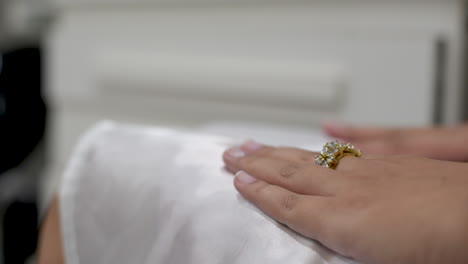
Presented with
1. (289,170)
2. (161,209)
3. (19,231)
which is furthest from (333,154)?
(19,231)

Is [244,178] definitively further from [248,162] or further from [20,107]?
[20,107]

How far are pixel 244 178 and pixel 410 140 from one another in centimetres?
40

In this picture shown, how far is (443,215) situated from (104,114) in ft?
4.16

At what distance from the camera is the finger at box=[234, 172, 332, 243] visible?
413 millimetres

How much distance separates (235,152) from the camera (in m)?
0.54

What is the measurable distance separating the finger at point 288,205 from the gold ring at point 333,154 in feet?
0.19

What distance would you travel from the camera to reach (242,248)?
43cm

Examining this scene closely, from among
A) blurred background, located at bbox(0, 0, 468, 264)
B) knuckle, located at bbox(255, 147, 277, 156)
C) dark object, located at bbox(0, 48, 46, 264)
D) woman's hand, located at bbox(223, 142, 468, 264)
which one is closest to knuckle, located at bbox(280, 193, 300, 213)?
woman's hand, located at bbox(223, 142, 468, 264)

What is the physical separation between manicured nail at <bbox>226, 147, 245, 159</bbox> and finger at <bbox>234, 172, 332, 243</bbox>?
0.12ft

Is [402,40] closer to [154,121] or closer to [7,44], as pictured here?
[154,121]

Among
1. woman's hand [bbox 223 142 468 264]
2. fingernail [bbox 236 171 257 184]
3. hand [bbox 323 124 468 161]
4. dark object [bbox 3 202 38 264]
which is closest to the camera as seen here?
woman's hand [bbox 223 142 468 264]

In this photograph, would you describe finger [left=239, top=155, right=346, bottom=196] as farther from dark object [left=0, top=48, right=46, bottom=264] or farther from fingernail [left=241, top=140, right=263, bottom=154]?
dark object [left=0, top=48, right=46, bottom=264]

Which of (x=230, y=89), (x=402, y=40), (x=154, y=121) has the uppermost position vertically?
(x=402, y=40)

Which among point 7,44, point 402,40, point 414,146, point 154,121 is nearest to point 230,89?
point 154,121
